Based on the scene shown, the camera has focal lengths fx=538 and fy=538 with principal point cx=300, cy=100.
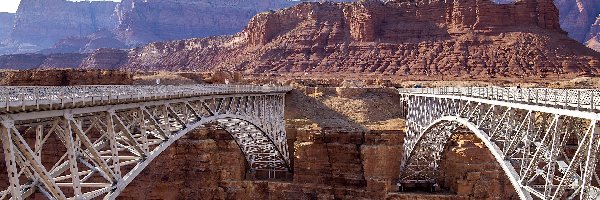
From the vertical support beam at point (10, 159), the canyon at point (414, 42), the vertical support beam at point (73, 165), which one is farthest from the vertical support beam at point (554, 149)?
the canyon at point (414, 42)

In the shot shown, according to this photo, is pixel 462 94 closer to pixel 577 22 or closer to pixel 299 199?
pixel 299 199

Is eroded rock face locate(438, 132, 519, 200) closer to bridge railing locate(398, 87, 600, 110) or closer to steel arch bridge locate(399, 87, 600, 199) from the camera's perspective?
steel arch bridge locate(399, 87, 600, 199)

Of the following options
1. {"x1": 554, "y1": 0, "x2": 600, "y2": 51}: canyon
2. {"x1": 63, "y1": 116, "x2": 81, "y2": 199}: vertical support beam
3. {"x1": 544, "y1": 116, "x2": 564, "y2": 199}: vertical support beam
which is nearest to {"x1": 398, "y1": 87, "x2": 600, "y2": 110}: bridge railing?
{"x1": 544, "y1": 116, "x2": 564, "y2": 199}: vertical support beam

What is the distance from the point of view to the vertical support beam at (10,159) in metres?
13.4

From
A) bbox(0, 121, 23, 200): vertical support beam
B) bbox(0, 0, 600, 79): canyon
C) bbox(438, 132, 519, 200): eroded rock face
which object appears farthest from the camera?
bbox(0, 0, 600, 79): canyon

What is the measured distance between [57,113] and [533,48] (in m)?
93.2

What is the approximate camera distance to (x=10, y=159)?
44.3ft

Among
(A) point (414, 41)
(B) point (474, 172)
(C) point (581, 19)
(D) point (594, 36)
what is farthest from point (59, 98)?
(C) point (581, 19)

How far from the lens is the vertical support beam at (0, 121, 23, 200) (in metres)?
13.4

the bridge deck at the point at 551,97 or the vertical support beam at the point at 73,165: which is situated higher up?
the bridge deck at the point at 551,97


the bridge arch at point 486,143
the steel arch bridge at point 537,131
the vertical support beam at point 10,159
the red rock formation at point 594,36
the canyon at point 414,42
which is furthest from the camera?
the red rock formation at point 594,36

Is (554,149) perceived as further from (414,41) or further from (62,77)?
(414,41)

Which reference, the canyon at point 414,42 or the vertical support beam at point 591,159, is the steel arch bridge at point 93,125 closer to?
the vertical support beam at point 591,159

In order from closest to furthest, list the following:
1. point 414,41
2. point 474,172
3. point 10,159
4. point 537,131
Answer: point 10,159, point 537,131, point 474,172, point 414,41
